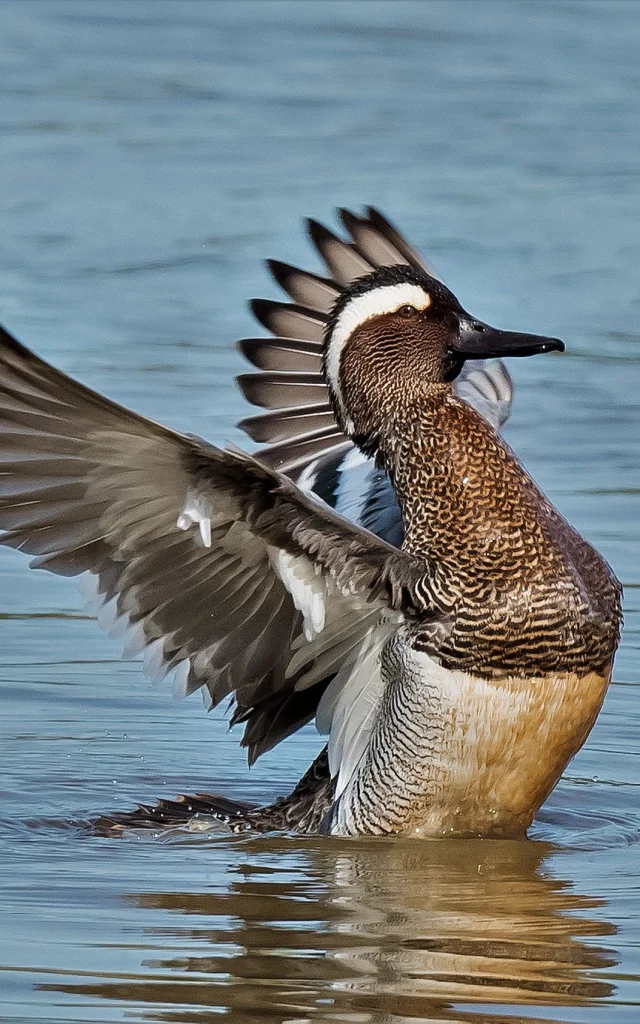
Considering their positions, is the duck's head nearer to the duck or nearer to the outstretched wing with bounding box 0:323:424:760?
the duck

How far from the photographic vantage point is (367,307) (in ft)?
20.3

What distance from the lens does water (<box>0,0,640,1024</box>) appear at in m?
4.88

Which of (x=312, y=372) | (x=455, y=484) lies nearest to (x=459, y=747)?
(x=455, y=484)

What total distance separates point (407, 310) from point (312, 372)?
1.17 m

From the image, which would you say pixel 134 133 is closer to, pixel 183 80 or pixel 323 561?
pixel 183 80

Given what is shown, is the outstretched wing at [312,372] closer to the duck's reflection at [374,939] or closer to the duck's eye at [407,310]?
the duck's eye at [407,310]

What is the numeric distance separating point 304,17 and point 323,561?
13.3m

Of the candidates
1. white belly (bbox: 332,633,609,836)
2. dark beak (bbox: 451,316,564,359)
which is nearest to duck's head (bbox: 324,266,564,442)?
dark beak (bbox: 451,316,564,359)

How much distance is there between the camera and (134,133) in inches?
569

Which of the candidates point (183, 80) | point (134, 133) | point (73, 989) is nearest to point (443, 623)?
point (73, 989)

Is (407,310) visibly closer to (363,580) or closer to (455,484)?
(455,484)

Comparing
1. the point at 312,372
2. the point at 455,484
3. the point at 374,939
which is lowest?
the point at 374,939

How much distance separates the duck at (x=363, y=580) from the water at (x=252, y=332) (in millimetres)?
242

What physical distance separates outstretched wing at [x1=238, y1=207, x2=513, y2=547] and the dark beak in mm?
804
